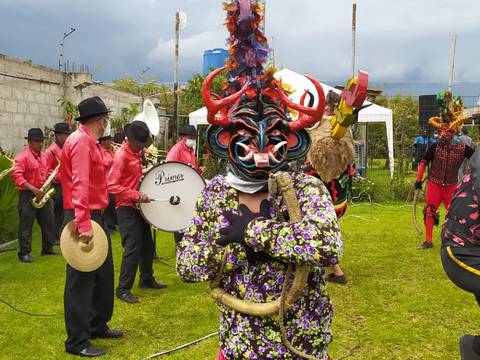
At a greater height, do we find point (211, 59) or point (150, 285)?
point (211, 59)

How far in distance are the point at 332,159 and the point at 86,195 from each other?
2575mm

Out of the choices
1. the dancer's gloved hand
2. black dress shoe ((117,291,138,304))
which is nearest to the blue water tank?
black dress shoe ((117,291,138,304))

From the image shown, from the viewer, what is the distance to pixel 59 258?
746 centimetres

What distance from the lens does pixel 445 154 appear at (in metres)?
7.08

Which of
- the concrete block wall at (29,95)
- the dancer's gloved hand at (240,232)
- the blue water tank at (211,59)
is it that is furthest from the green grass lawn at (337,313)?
the blue water tank at (211,59)

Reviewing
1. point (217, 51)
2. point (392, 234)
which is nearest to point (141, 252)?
point (392, 234)

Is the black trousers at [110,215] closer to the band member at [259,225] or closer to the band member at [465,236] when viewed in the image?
the band member at [259,225]

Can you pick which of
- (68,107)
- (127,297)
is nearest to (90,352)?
(127,297)

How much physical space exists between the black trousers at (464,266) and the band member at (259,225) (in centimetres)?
75

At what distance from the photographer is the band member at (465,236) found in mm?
2475

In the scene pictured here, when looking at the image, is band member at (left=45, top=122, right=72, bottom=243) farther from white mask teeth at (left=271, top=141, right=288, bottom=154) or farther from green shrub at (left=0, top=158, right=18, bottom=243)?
white mask teeth at (left=271, top=141, right=288, bottom=154)

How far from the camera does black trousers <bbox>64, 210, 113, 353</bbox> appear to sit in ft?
13.2

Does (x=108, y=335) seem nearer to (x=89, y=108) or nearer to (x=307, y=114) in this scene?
(x=89, y=108)

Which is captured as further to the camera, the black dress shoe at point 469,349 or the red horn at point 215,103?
the black dress shoe at point 469,349
